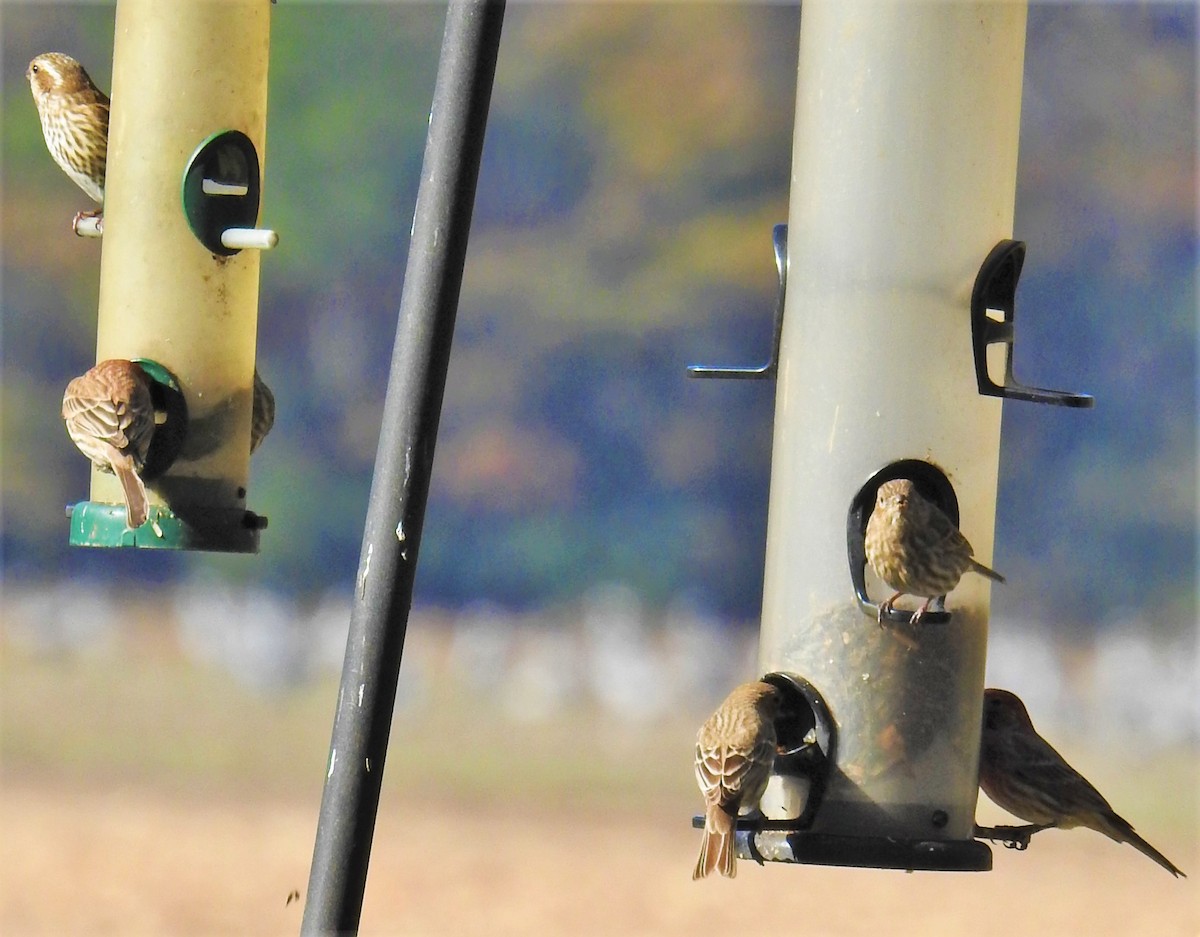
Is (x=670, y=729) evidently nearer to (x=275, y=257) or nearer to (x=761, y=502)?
(x=761, y=502)

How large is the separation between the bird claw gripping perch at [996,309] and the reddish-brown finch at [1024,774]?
2.63ft

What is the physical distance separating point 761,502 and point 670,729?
247 cm

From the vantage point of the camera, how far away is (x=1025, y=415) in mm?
15914

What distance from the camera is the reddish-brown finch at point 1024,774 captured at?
14.9ft

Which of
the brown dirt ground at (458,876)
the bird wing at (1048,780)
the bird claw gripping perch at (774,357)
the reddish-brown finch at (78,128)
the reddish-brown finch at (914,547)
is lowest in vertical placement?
the brown dirt ground at (458,876)

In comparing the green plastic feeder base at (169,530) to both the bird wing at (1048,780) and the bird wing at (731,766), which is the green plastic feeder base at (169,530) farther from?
the bird wing at (1048,780)

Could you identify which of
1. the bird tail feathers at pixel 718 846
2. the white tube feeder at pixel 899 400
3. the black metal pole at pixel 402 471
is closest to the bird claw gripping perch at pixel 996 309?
the white tube feeder at pixel 899 400

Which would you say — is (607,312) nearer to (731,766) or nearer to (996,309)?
(996,309)

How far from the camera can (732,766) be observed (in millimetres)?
4238

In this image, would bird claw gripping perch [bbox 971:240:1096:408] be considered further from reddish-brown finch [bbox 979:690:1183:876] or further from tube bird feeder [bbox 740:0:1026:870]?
reddish-brown finch [bbox 979:690:1183:876]

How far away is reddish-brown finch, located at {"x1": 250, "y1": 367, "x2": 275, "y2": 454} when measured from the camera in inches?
212

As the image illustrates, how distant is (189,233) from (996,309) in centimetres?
217

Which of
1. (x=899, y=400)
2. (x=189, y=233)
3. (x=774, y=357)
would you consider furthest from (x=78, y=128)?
(x=899, y=400)

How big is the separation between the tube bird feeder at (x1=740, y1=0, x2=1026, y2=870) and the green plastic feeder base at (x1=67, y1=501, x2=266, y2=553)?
1474 mm
